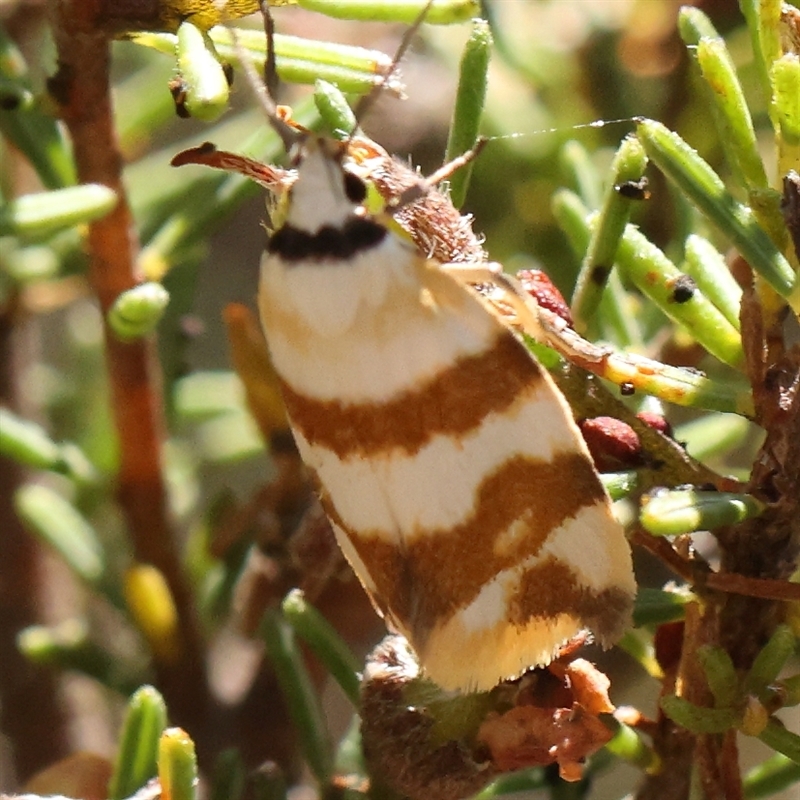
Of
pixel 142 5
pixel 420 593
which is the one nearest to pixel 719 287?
pixel 420 593

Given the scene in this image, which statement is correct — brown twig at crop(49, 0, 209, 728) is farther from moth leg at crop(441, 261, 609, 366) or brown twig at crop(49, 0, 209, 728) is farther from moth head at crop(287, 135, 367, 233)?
moth leg at crop(441, 261, 609, 366)

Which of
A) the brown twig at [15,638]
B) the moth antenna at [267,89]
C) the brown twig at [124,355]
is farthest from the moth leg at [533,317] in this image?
the brown twig at [15,638]

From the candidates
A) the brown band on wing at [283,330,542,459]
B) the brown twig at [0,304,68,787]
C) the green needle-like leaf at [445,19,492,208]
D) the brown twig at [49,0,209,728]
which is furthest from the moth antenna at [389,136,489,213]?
the brown twig at [0,304,68,787]

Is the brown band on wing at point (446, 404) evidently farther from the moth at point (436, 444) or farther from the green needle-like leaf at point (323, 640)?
the green needle-like leaf at point (323, 640)

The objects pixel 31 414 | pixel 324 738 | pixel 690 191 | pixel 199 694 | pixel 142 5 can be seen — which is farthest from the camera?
pixel 31 414

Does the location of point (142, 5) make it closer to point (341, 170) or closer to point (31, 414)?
point (341, 170)

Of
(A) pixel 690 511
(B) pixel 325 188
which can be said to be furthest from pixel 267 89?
(A) pixel 690 511
